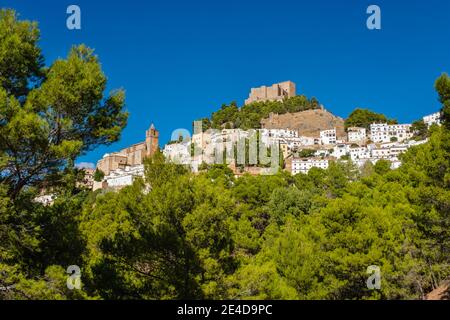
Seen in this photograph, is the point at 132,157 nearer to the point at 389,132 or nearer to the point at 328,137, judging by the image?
the point at 328,137

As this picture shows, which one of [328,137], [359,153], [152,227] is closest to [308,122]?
[328,137]

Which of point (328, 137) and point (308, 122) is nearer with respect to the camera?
point (328, 137)

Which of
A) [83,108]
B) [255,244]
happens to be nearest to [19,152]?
[83,108]

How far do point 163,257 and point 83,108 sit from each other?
4764mm

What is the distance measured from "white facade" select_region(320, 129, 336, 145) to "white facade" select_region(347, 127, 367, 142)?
3.53 m

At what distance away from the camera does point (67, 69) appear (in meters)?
9.55

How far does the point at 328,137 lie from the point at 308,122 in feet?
25.6

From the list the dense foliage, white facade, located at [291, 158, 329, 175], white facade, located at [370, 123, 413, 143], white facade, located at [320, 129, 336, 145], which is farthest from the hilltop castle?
the dense foliage

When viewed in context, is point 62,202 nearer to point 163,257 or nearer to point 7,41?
point 163,257

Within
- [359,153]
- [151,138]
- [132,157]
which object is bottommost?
[359,153]

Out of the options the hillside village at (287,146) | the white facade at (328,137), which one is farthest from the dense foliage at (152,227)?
Answer: the white facade at (328,137)

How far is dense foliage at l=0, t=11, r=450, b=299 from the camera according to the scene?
30.9 feet

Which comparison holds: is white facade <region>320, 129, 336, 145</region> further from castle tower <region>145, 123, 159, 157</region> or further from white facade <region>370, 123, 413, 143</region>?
castle tower <region>145, 123, 159, 157</region>

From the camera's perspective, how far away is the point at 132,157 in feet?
365
